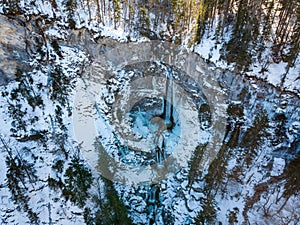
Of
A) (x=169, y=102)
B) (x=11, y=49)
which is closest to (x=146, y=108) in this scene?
(x=169, y=102)

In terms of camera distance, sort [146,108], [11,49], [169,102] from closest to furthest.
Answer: [11,49]
[169,102]
[146,108]

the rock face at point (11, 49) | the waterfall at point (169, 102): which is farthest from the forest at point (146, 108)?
the waterfall at point (169, 102)

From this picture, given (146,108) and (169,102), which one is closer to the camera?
(169,102)

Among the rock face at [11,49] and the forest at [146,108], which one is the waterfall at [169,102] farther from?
the rock face at [11,49]

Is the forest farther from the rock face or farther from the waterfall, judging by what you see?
the waterfall

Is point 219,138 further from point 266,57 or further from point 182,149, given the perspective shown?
point 266,57

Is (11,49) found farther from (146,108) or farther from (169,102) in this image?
(169,102)

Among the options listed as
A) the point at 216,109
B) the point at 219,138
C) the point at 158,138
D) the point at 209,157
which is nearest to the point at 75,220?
the point at 158,138

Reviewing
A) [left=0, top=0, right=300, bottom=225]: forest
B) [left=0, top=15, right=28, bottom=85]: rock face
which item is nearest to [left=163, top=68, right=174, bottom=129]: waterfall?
[left=0, top=0, right=300, bottom=225]: forest
